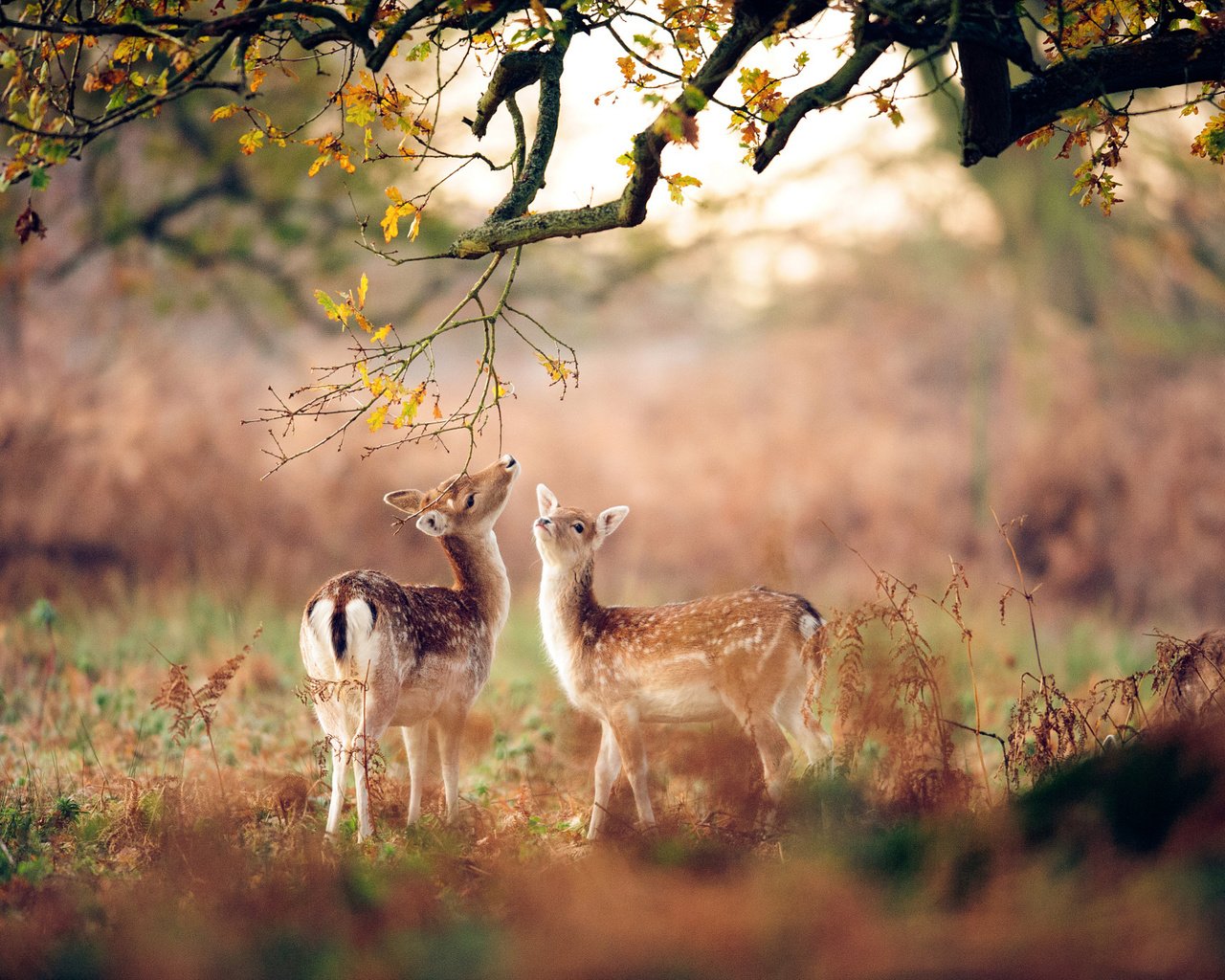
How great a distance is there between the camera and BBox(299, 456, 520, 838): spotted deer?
6.00 metres

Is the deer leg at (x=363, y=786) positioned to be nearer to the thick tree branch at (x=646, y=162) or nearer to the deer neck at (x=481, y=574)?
the deer neck at (x=481, y=574)

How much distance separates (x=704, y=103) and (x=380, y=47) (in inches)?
48.7

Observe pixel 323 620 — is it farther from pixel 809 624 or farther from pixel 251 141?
pixel 809 624

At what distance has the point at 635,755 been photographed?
20.7ft

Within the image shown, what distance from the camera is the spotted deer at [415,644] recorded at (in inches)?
236

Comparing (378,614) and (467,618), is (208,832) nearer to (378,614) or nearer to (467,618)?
(378,614)

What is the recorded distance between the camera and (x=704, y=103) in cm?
486

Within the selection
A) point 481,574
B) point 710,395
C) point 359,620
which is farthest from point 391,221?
point 710,395

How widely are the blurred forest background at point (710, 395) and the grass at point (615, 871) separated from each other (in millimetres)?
6607

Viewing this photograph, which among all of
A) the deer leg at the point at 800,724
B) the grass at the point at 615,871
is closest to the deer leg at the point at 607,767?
the grass at the point at 615,871

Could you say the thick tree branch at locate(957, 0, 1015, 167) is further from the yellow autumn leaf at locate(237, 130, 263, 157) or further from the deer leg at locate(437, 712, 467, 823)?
the deer leg at locate(437, 712, 467, 823)

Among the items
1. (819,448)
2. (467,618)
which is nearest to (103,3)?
(467,618)

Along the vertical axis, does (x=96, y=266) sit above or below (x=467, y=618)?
above

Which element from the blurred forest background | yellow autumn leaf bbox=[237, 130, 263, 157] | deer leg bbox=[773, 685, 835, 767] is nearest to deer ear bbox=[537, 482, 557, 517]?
deer leg bbox=[773, 685, 835, 767]
